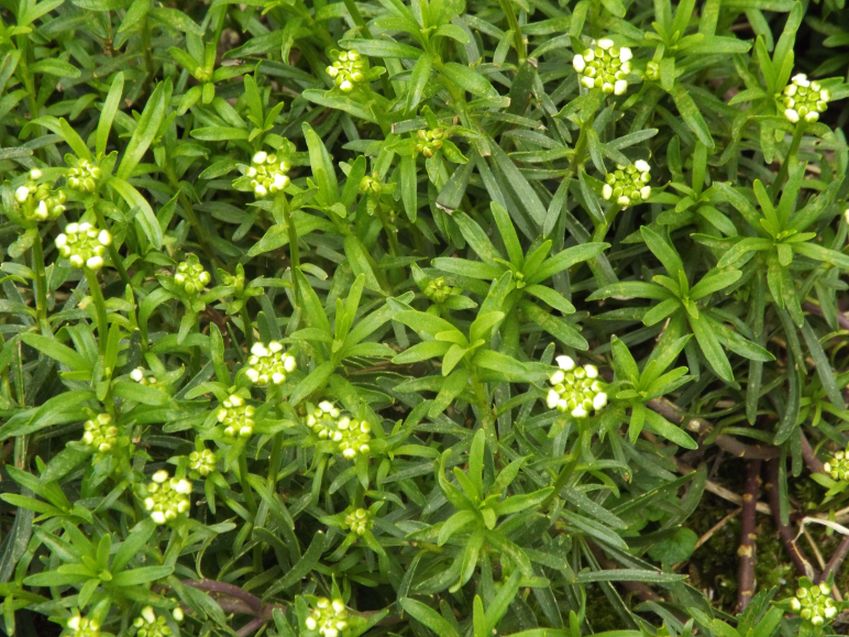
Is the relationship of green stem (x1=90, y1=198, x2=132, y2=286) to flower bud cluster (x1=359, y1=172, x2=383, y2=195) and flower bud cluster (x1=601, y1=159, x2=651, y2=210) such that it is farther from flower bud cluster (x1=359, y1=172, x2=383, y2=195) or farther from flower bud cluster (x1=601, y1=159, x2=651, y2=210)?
flower bud cluster (x1=601, y1=159, x2=651, y2=210)

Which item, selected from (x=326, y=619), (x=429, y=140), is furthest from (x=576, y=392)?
(x=429, y=140)

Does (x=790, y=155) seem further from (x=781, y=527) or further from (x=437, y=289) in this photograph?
(x=781, y=527)

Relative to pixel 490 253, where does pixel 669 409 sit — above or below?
below

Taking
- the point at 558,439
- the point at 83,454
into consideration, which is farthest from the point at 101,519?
the point at 558,439

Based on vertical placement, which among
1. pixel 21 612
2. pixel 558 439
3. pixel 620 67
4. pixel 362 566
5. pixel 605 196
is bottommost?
pixel 21 612

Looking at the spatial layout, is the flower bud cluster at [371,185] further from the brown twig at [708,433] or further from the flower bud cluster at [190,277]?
the brown twig at [708,433]

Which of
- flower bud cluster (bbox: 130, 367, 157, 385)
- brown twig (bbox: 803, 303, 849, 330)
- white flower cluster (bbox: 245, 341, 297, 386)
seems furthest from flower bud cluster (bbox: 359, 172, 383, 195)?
brown twig (bbox: 803, 303, 849, 330)

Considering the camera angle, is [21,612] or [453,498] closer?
[453,498]

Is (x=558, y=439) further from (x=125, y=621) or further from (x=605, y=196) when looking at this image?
(x=125, y=621)

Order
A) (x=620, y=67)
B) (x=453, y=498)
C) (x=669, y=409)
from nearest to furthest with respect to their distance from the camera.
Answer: (x=453, y=498), (x=620, y=67), (x=669, y=409)
